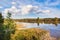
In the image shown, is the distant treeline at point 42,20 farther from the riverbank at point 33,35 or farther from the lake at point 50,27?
the riverbank at point 33,35

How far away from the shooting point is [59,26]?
12.1 feet

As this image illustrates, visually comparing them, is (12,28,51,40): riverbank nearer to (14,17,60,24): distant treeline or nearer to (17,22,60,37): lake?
(17,22,60,37): lake

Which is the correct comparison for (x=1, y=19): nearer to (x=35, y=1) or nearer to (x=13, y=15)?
(x=13, y=15)

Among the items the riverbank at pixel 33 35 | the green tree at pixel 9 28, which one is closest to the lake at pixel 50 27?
the riverbank at pixel 33 35

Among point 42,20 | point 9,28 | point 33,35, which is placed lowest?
point 33,35

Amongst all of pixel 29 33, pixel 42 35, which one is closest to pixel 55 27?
pixel 42 35

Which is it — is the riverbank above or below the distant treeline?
below

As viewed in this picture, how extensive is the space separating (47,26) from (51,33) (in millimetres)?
178

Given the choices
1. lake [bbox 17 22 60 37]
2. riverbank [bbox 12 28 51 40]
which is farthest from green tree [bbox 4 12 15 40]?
lake [bbox 17 22 60 37]

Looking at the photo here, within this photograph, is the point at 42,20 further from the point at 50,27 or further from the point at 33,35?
the point at 33,35

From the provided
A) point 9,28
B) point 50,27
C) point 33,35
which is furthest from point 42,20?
point 9,28

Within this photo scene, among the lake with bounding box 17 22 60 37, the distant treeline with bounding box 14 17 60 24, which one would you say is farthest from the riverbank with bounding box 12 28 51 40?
the distant treeline with bounding box 14 17 60 24

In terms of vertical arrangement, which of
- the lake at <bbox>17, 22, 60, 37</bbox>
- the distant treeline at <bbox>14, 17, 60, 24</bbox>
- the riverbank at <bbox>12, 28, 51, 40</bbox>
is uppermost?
the distant treeline at <bbox>14, 17, 60, 24</bbox>

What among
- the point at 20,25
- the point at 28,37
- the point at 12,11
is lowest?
the point at 28,37
